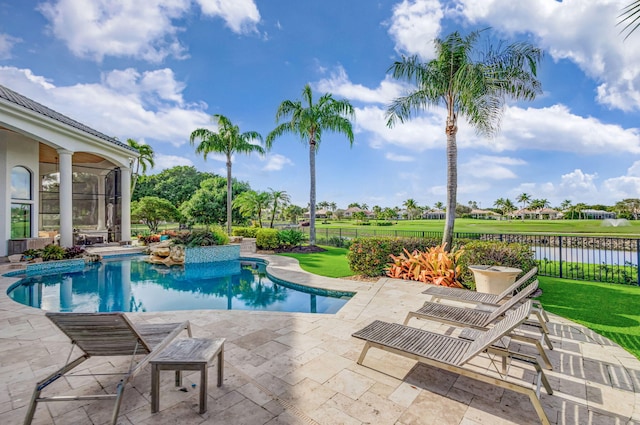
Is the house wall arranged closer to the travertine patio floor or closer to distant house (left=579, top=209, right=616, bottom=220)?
the travertine patio floor

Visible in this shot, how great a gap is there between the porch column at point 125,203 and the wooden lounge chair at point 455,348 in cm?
1813

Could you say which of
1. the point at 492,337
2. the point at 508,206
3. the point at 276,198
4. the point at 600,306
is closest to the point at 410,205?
the point at 508,206

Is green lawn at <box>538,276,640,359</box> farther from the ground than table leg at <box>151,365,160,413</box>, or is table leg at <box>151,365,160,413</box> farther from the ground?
table leg at <box>151,365,160,413</box>

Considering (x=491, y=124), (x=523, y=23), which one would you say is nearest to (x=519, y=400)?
(x=491, y=124)

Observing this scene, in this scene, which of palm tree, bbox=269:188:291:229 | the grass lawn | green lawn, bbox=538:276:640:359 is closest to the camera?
green lawn, bbox=538:276:640:359

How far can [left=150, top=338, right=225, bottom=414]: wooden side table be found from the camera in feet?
7.64

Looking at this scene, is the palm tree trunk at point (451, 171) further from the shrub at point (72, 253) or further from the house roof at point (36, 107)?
the house roof at point (36, 107)

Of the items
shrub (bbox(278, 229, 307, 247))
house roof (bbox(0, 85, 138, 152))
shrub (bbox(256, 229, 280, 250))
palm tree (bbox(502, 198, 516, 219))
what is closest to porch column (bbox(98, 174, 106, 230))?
house roof (bbox(0, 85, 138, 152))

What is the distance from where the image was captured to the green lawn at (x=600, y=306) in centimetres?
430

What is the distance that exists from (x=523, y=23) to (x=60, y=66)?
18515mm

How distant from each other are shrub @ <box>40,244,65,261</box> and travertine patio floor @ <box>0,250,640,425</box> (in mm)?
8756

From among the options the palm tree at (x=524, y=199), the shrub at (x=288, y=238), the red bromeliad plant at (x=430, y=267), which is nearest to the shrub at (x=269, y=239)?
the shrub at (x=288, y=238)

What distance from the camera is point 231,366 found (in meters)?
3.27

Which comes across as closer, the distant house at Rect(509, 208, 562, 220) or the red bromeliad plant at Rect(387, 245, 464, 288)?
the red bromeliad plant at Rect(387, 245, 464, 288)
